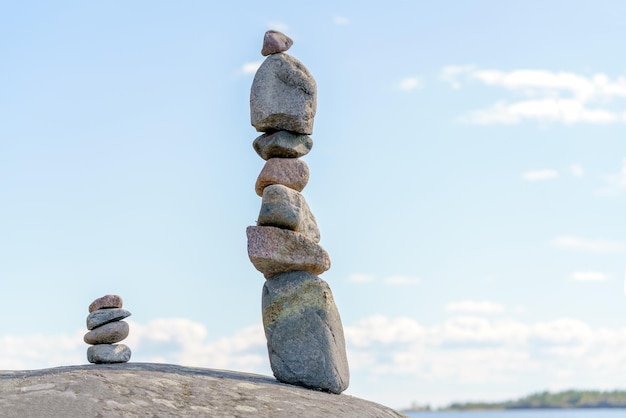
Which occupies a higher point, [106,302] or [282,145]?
[282,145]

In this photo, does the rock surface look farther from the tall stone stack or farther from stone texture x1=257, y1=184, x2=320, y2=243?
stone texture x1=257, y1=184, x2=320, y2=243

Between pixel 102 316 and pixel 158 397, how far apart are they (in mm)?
5135

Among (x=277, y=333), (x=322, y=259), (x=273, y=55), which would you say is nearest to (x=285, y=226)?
(x=322, y=259)

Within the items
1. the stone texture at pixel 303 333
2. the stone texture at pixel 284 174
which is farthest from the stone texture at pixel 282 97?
the stone texture at pixel 303 333

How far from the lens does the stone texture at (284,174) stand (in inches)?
575

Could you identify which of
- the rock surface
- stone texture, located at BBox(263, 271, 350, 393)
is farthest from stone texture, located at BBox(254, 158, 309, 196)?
the rock surface

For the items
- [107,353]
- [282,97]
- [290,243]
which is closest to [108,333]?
[107,353]

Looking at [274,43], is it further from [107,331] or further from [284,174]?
[107,331]

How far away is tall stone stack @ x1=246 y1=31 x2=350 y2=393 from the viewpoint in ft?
45.6

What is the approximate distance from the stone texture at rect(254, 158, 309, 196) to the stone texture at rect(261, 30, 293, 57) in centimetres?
184

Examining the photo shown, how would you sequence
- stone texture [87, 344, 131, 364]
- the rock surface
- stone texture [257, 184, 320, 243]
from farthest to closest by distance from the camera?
stone texture [87, 344, 131, 364], stone texture [257, 184, 320, 243], the rock surface

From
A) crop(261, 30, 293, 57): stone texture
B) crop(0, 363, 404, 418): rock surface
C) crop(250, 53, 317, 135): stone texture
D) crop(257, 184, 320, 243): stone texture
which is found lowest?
crop(0, 363, 404, 418): rock surface

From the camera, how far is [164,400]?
36.8 feet

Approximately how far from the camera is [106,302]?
16188mm
